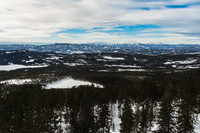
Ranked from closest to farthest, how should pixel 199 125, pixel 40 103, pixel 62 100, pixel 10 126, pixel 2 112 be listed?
pixel 40 103, pixel 2 112, pixel 10 126, pixel 199 125, pixel 62 100

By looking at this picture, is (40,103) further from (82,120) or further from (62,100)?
(62,100)

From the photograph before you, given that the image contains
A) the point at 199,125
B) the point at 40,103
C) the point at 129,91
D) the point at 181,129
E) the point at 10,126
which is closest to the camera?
→ the point at 40,103

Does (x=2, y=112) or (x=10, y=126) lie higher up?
(x=2, y=112)

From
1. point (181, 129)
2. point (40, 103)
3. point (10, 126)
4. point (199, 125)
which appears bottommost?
point (199, 125)

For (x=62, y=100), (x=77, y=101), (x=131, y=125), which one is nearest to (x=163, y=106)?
(x=131, y=125)

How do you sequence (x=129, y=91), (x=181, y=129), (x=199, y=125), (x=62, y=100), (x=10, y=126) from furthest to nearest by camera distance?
(x=129, y=91) → (x=62, y=100) → (x=199, y=125) → (x=10, y=126) → (x=181, y=129)

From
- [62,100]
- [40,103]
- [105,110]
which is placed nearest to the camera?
[40,103]

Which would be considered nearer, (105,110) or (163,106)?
(163,106)

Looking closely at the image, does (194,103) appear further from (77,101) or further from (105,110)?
(77,101)

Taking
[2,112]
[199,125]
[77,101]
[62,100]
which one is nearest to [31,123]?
[2,112]
